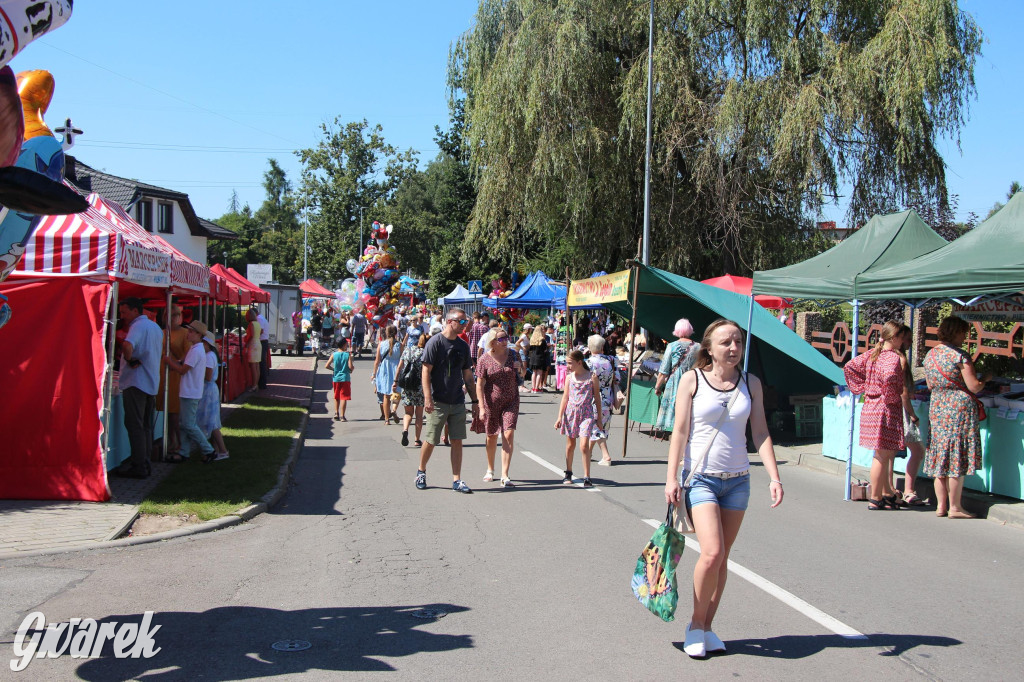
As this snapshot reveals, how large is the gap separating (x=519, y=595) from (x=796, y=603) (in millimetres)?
1733

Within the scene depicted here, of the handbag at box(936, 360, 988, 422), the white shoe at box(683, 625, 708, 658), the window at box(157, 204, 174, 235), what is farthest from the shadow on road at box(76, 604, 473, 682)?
the window at box(157, 204, 174, 235)

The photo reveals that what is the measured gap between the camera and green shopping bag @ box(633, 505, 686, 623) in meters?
4.27

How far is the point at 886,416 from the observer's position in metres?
8.27

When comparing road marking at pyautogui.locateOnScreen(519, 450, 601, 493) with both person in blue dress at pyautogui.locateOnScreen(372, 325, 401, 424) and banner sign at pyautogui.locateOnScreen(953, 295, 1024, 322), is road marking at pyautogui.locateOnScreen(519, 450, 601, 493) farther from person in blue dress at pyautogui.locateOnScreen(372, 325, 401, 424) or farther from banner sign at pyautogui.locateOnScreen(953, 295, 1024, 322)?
banner sign at pyautogui.locateOnScreen(953, 295, 1024, 322)

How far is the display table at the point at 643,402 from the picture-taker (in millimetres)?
13773

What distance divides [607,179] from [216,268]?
Result: 9.94 metres

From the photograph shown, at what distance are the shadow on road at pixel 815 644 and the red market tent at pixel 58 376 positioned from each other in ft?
19.3

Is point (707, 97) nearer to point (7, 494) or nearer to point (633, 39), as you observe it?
point (633, 39)

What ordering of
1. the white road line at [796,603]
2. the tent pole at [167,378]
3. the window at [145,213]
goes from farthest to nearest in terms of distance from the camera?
the window at [145,213]
the tent pole at [167,378]
the white road line at [796,603]

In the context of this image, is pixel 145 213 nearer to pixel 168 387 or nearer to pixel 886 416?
pixel 168 387

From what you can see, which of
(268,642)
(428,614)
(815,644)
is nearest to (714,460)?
(815,644)

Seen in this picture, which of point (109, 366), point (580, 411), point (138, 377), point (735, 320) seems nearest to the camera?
point (109, 366)

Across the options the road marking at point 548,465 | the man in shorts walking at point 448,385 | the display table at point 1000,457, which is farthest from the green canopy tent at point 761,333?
the man in shorts walking at point 448,385

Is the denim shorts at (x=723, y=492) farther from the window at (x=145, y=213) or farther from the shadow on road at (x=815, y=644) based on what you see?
the window at (x=145, y=213)
